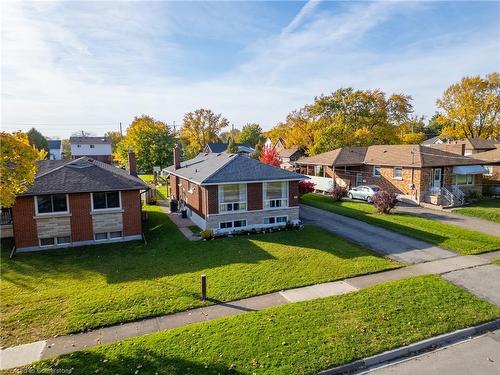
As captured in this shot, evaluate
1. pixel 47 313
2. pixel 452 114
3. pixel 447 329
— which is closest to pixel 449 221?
pixel 447 329

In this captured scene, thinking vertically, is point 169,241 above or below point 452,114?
below

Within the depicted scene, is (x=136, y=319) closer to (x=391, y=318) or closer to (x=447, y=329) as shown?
(x=391, y=318)

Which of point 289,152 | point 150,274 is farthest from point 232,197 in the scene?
point 289,152

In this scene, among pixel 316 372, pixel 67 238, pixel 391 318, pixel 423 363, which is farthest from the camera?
pixel 67 238

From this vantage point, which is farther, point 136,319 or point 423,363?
point 136,319

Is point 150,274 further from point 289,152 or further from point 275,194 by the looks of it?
point 289,152

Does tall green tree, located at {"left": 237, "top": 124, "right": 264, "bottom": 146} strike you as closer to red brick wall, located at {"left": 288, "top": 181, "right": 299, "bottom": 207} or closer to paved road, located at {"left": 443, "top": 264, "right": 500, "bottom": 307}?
red brick wall, located at {"left": 288, "top": 181, "right": 299, "bottom": 207}

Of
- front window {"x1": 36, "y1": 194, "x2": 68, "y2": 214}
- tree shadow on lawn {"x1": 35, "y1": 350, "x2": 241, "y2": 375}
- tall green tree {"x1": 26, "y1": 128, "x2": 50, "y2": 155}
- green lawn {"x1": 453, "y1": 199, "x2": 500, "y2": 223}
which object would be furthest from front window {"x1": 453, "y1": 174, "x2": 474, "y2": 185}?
tall green tree {"x1": 26, "y1": 128, "x2": 50, "y2": 155}
